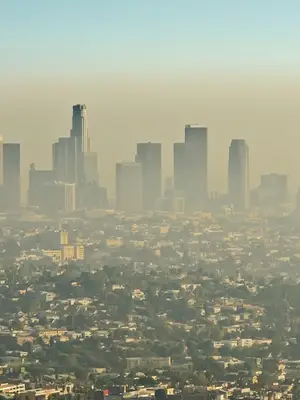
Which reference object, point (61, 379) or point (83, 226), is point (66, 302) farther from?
point (83, 226)

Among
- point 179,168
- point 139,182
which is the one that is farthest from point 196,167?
point 139,182

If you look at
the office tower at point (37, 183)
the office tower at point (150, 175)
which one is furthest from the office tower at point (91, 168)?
the office tower at point (150, 175)

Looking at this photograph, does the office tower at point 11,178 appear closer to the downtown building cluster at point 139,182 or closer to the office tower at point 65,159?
the downtown building cluster at point 139,182

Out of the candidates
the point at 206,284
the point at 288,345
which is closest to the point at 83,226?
the point at 206,284

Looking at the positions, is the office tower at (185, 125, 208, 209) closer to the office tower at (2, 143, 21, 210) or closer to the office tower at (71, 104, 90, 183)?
the office tower at (71, 104, 90, 183)

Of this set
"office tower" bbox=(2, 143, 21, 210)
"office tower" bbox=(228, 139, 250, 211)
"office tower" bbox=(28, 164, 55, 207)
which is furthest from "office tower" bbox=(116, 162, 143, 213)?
"office tower" bbox=(2, 143, 21, 210)

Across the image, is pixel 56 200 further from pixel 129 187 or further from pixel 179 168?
pixel 179 168
